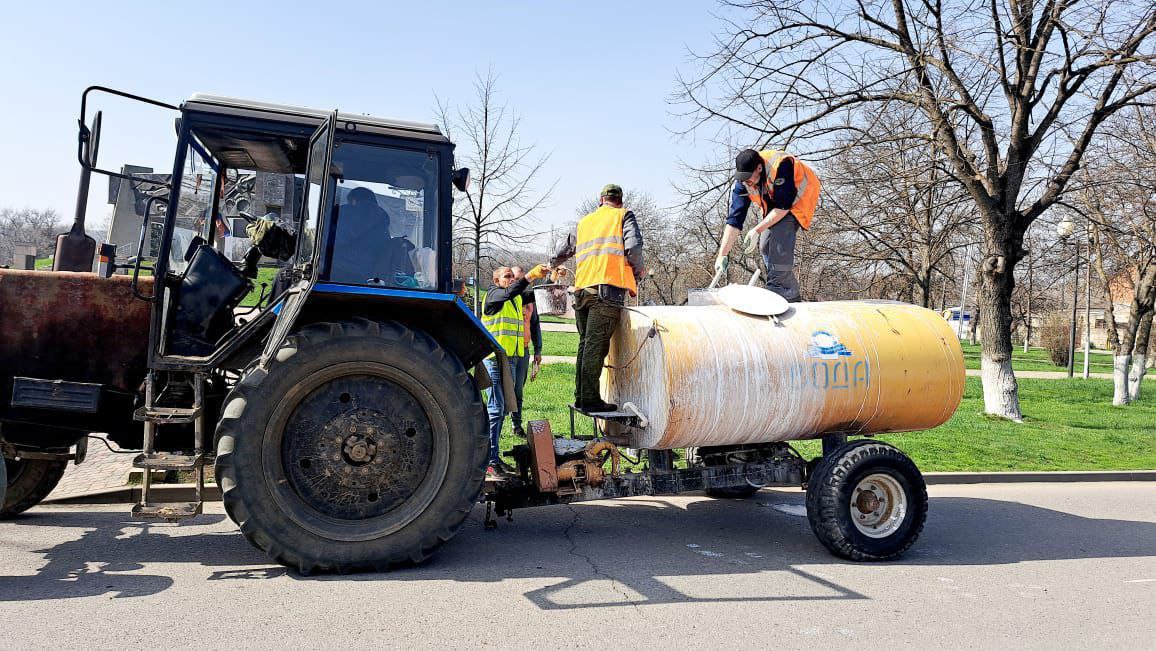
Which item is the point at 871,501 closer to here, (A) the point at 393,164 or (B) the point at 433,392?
(B) the point at 433,392

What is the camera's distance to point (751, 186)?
675 centimetres

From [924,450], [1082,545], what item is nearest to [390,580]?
[1082,545]

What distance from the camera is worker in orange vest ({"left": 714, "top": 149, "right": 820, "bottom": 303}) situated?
260 inches

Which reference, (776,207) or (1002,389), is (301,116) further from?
(1002,389)

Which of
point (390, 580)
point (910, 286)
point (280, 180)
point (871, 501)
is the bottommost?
point (390, 580)

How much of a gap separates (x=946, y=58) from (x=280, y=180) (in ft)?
38.2

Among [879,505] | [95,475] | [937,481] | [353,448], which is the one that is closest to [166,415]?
[353,448]

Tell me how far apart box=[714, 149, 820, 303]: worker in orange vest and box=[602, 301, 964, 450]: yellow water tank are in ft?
1.78

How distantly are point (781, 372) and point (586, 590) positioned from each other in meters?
2.06

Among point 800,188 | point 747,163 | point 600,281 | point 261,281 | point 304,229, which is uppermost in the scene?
point 747,163

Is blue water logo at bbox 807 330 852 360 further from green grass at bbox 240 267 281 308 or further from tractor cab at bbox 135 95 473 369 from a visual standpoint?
green grass at bbox 240 267 281 308

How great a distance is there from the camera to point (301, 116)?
17.2 ft

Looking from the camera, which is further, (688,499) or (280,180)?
(688,499)

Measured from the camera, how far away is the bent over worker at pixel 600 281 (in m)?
6.05
